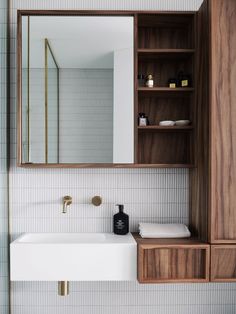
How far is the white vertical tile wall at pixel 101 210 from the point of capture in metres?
2.06

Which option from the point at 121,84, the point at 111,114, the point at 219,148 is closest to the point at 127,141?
the point at 111,114

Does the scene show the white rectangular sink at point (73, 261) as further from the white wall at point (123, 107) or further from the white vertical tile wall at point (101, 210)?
the white wall at point (123, 107)

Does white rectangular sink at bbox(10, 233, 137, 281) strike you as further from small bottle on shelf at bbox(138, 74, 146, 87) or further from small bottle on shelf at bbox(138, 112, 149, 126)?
small bottle on shelf at bbox(138, 74, 146, 87)

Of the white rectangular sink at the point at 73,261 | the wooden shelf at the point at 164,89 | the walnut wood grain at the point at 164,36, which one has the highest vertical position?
the walnut wood grain at the point at 164,36

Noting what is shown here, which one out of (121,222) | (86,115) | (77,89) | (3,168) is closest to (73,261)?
(121,222)

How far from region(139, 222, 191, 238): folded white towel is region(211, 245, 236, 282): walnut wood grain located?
0.24 metres

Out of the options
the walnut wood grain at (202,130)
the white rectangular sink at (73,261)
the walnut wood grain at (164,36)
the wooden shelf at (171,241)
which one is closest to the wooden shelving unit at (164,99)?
the walnut wood grain at (164,36)

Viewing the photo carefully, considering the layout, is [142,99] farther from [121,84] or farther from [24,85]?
[24,85]

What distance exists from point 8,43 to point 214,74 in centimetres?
126

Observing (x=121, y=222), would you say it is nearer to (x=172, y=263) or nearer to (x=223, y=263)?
(x=172, y=263)

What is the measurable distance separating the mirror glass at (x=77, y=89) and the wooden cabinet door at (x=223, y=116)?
1.59 ft

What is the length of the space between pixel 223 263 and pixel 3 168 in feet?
4.44

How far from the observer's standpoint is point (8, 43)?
6.61ft

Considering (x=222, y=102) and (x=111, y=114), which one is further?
(x=111, y=114)
